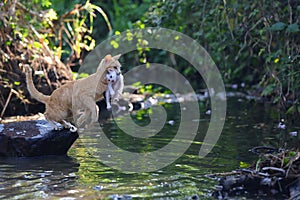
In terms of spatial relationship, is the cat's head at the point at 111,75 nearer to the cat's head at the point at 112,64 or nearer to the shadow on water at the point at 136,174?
the cat's head at the point at 112,64

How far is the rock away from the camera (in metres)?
6.67

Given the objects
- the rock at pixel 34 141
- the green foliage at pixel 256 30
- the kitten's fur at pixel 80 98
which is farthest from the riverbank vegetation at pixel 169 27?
the kitten's fur at pixel 80 98

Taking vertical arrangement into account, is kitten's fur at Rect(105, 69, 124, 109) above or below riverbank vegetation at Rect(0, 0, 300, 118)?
below

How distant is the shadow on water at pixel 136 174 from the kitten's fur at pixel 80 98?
464 mm

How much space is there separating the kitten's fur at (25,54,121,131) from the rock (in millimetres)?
105

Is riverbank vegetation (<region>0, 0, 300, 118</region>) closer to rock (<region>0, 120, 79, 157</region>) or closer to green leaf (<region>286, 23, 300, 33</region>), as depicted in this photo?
green leaf (<region>286, 23, 300, 33</region>)

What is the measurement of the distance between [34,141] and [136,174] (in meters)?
1.47

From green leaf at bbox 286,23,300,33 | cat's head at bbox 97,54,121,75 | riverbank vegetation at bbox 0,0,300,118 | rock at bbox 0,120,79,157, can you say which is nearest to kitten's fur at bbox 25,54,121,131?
cat's head at bbox 97,54,121,75

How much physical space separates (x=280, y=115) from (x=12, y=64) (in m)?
4.30

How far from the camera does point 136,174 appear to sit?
5.82 metres

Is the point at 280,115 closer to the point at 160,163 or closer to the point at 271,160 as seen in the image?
the point at 160,163

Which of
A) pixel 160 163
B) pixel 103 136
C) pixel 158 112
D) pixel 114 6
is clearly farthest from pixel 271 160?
pixel 114 6

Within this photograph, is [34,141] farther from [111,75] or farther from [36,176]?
[111,75]

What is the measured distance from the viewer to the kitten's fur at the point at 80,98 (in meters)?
6.20
